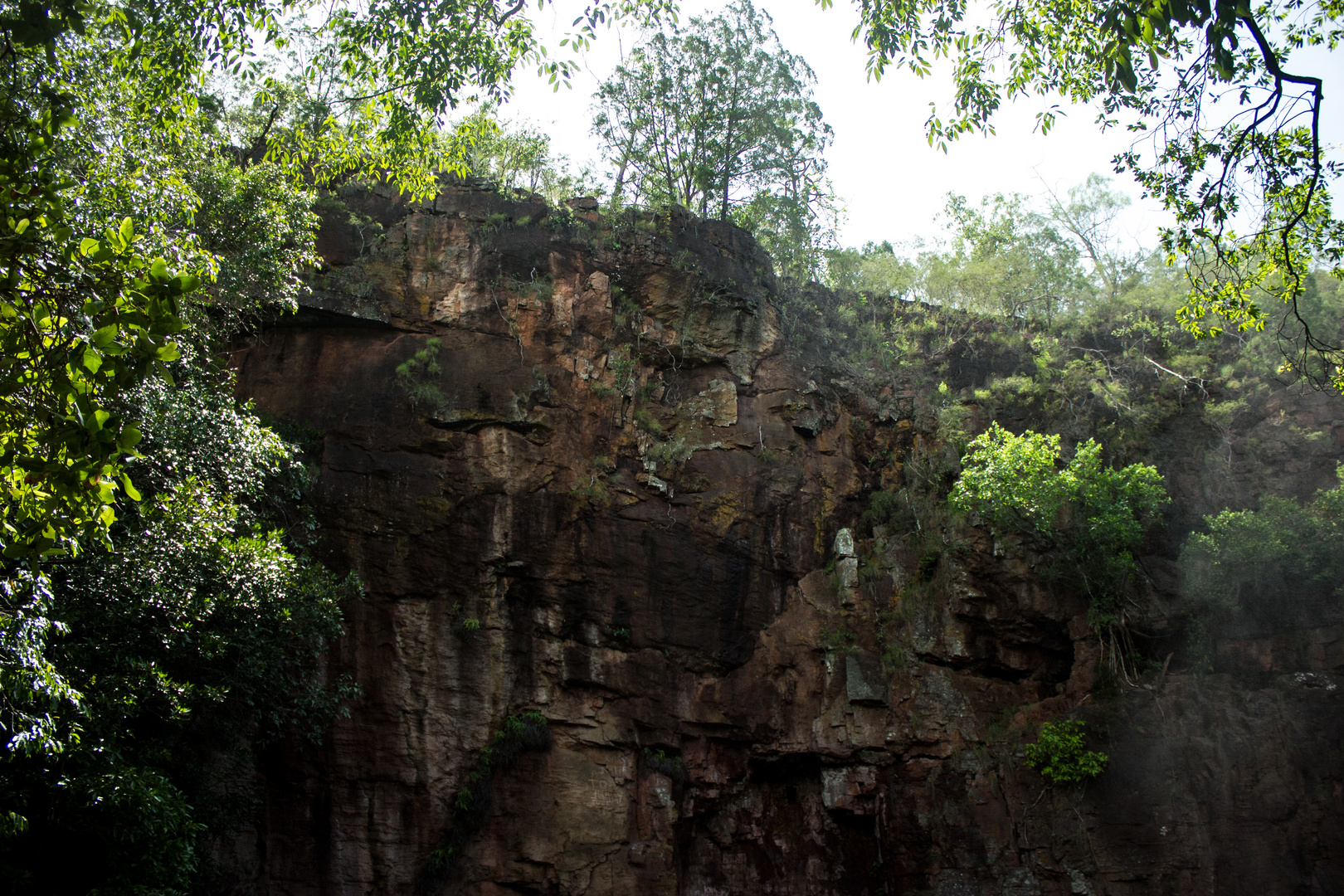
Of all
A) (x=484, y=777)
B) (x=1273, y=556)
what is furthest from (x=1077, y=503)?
(x=484, y=777)

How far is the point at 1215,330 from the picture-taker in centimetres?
739

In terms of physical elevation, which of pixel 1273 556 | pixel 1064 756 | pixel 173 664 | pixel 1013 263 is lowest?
pixel 1064 756

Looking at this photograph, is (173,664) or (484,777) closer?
(173,664)

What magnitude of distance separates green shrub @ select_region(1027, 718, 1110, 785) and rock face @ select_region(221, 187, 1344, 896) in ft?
0.91

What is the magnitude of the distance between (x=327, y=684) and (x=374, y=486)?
3.10 metres

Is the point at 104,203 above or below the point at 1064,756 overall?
above

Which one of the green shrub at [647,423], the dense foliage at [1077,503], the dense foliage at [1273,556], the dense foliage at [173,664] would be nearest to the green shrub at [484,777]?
the dense foliage at [173,664]

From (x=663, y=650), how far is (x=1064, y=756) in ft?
20.2

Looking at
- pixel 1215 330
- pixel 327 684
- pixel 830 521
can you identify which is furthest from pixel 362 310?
pixel 1215 330

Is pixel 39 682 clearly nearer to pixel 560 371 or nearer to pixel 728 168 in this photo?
pixel 560 371

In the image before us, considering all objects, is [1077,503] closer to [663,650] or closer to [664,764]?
[663,650]

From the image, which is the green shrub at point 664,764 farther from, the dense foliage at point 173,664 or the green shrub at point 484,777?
the dense foliage at point 173,664

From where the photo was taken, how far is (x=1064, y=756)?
13336 millimetres

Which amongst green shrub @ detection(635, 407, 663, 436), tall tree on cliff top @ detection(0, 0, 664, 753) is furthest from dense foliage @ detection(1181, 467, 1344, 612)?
tall tree on cliff top @ detection(0, 0, 664, 753)
